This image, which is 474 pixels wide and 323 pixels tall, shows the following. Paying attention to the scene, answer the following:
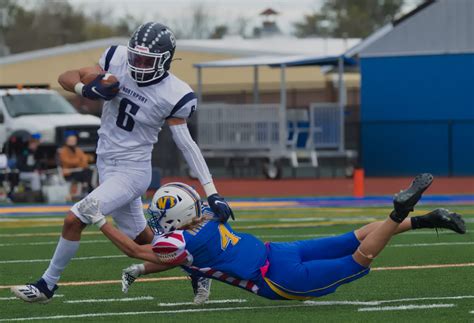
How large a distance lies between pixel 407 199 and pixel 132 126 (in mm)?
2015

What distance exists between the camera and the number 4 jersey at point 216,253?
7543mm

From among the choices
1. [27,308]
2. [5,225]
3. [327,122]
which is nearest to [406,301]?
[27,308]

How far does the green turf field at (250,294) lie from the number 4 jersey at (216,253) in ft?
0.80

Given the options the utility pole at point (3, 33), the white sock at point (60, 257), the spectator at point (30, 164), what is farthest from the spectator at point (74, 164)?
the utility pole at point (3, 33)

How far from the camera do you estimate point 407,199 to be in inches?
294

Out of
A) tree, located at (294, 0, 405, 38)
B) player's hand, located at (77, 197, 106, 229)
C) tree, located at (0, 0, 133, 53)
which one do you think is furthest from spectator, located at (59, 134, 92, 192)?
tree, located at (294, 0, 405, 38)

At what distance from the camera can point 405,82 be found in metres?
27.1

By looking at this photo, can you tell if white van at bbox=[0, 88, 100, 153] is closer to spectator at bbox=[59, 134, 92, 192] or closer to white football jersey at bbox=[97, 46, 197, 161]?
spectator at bbox=[59, 134, 92, 192]

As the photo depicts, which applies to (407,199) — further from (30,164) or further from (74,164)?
(30,164)

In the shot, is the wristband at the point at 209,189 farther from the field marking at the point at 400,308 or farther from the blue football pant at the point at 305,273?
the field marking at the point at 400,308

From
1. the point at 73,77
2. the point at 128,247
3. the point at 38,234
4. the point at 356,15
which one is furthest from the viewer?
the point at 356,15

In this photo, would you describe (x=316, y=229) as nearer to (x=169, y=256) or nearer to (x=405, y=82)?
(x=169, y=256)

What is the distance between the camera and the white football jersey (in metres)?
8.30

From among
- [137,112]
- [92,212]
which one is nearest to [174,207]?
[92,212]
